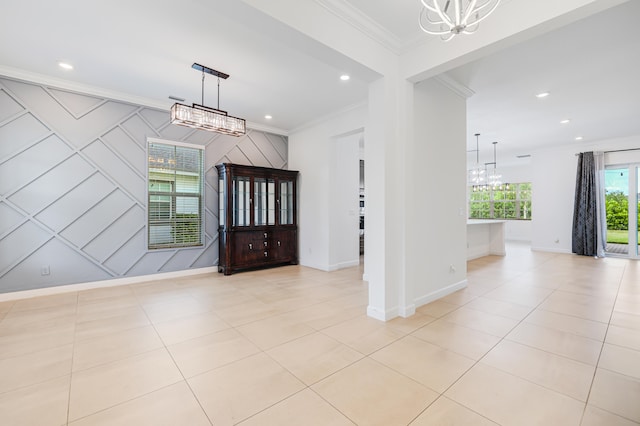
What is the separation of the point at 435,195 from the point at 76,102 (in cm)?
538

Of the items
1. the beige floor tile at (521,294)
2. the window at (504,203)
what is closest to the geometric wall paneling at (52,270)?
the beige floor tile at (521,294)

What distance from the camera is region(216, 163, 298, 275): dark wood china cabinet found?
5145mm

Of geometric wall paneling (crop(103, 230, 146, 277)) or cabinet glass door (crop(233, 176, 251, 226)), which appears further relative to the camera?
cabinet glass door (crop(233, 176, 251, 226))

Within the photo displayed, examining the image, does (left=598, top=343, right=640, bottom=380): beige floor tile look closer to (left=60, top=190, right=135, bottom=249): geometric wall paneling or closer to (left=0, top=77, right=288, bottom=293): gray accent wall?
(left=0, top=77, right=288, bottom=293): gray accent wall

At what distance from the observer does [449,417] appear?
5.14ft

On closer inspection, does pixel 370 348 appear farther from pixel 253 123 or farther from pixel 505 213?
pixel 505 213

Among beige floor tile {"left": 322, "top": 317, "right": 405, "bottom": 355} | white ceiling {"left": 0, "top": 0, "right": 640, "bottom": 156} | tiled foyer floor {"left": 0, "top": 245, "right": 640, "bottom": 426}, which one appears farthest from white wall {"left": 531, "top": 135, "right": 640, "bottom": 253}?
beige floor tile {"left": 322, "top": 317, "right": 405, "bottom": 355}

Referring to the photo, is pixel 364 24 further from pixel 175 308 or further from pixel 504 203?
pixel 504 203

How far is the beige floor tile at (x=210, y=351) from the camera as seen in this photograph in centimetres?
212

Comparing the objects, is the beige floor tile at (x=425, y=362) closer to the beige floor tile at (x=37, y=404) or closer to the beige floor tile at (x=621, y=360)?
the beige floor tile at (x=621, y=360)

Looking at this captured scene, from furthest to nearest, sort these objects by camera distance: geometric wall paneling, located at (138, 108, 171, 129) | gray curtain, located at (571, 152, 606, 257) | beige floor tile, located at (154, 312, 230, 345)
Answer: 1. gray curtain, located at (571, 152, 606, 257)
2. geometric wall paneling, located at (138, 108, 171, 129)
3. beige floor tile, located at (154, 312, 230, 345)

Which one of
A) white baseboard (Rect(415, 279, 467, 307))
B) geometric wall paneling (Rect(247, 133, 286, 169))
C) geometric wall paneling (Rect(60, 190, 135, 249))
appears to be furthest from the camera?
geometric wall paneling (Rect(247, 133, 286, 169))

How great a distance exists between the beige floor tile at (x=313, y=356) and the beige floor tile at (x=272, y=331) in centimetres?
10

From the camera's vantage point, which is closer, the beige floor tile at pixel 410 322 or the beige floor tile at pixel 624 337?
the beige floor tile at pixel 624 337
